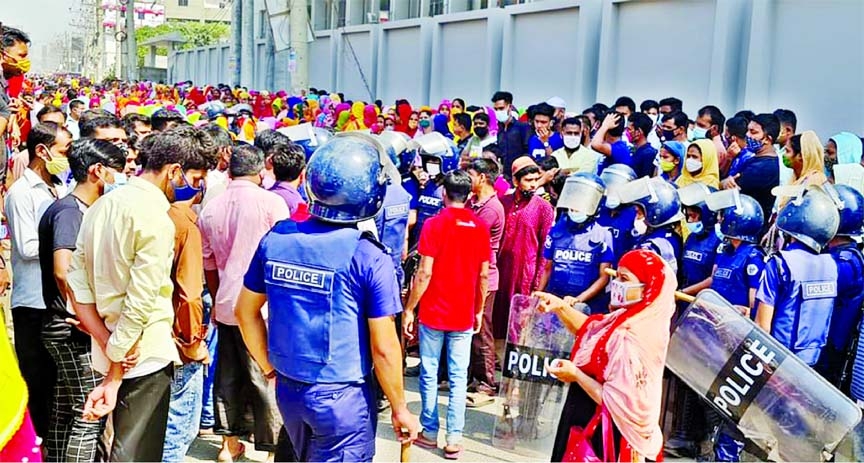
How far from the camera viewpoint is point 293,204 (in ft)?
16.8

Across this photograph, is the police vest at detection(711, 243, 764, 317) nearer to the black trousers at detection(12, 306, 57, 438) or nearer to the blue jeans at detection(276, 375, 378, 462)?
the blue jeans at detection(276, 375, 378, 462)

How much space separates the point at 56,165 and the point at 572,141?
513 cm

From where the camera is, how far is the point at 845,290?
15.8ft

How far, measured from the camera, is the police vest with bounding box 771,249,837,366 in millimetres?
4523

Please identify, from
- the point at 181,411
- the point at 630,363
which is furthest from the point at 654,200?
the point at 181,411

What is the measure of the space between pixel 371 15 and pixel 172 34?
43.8 m

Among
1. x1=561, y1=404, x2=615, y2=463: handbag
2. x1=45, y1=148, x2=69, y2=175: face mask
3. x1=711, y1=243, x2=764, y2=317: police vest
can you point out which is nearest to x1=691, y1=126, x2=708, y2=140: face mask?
x1=711, y1=243, x2=764, y2=317: police vest

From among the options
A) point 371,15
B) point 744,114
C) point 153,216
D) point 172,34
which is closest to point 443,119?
point 744,114

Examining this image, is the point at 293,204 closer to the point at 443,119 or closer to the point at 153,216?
the point at 153,216

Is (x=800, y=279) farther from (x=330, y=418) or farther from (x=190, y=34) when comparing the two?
(x=190, y=34)

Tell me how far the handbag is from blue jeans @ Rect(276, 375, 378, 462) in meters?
0.87

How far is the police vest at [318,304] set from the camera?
10.6 ft

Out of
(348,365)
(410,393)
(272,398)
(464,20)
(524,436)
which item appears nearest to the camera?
(348,365)

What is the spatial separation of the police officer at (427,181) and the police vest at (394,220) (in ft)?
3.01
